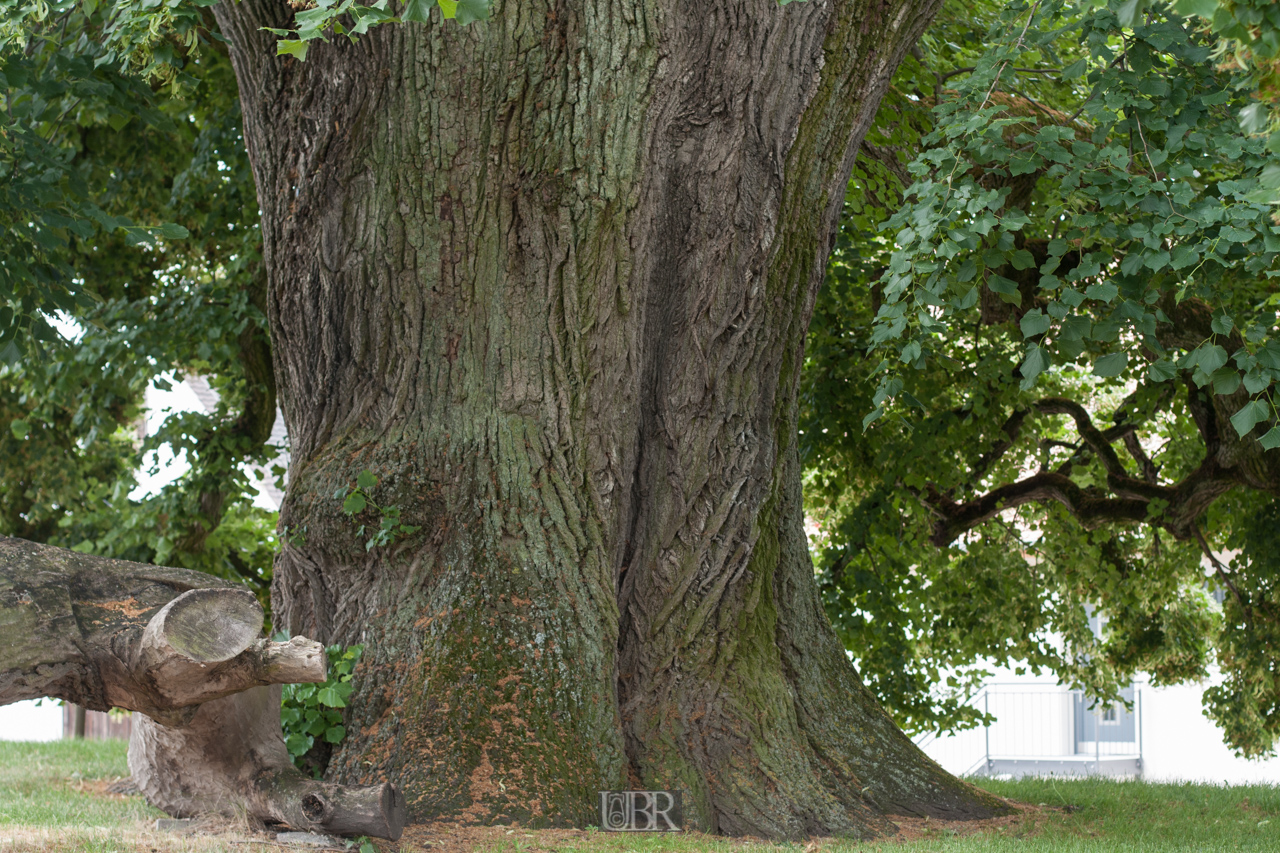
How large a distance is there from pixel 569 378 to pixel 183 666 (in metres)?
1.89

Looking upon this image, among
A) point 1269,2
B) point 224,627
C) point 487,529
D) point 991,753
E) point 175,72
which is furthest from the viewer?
point 991,753

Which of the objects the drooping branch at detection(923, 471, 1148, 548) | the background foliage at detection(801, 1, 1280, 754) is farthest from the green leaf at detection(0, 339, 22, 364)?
the drooping branch at detection(923, 471, 1148, 548)

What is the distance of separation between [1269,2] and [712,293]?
9.48 feet

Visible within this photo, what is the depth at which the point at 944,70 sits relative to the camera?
7535mm

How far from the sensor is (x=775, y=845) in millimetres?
4090

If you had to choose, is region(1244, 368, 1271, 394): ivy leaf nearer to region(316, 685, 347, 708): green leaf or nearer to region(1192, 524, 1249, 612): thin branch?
region(316, 685, 347, 708): green leaf

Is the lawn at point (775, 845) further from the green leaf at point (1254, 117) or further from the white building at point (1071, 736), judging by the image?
the white building at point (1071, 736)

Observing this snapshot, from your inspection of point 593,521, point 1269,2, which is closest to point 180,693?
point 593,521

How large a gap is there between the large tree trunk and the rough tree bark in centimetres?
37

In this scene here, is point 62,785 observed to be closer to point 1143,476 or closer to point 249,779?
point 249,779

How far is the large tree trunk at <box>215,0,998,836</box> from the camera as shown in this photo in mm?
4262

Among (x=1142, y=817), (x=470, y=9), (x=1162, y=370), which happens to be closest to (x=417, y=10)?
(x=470, y=9)

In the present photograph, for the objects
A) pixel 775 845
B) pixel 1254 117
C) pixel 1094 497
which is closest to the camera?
pixel 1254 117

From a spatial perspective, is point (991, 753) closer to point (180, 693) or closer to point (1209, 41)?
point (1209, 41)
